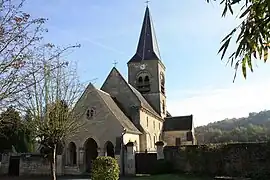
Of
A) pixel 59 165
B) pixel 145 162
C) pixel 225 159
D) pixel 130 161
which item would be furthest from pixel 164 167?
pixel 59 165

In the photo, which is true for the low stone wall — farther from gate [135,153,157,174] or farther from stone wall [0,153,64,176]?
gate [135,153,157,174]

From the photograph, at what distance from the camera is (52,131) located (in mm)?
19016

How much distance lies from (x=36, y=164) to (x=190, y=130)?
22362mm

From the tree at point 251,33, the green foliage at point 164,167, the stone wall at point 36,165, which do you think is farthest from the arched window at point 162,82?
the tree at point 251,33

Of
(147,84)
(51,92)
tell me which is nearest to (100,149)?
(51,92)

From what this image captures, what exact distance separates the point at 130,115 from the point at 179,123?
12.7 metres

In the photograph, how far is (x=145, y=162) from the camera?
27297mm

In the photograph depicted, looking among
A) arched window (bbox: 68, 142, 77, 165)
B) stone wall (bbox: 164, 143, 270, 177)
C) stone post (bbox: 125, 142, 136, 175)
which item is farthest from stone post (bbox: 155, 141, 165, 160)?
arched window (bbox: 68, 142, 77, 165)

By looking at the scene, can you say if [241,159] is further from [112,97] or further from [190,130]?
[190,130]

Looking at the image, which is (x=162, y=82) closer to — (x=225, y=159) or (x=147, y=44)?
(x=147, y=44)

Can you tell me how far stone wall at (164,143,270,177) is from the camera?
2056cm

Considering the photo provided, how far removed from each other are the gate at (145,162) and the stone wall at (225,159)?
226 cm

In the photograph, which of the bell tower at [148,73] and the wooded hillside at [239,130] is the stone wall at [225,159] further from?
the wooded hillside at [239,130]

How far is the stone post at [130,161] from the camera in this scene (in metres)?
27.2
